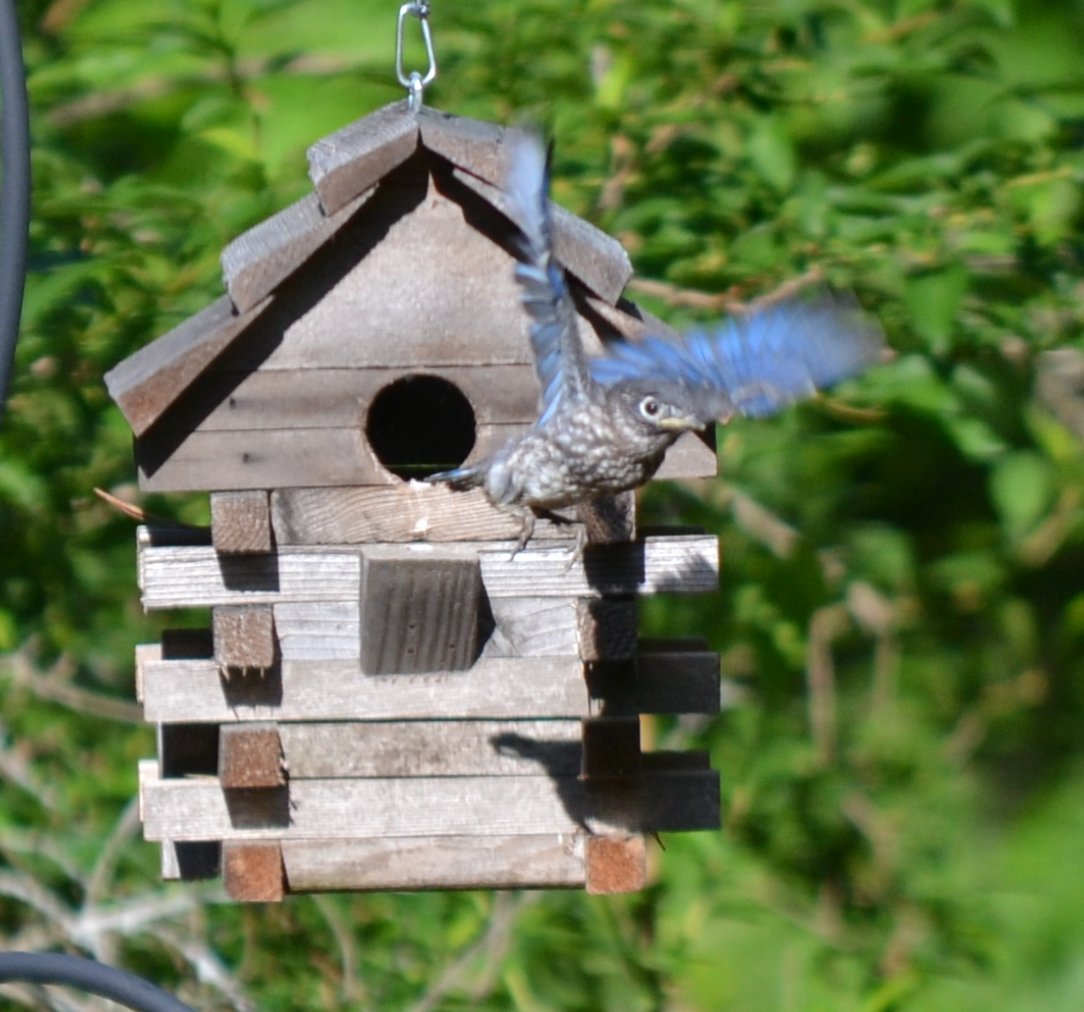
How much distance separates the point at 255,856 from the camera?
8.14 ft

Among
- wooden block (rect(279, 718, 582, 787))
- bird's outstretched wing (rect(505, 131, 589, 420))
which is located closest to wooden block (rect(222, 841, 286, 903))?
wooden block (rect(279, 718, 582, 787))

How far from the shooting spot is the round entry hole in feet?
A: 10.1

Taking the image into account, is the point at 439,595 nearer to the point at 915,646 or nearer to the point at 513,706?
the point at 513,706

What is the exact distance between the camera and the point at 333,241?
2.36 m

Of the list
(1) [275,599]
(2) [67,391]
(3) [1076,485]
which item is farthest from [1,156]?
(3) [1076,485]

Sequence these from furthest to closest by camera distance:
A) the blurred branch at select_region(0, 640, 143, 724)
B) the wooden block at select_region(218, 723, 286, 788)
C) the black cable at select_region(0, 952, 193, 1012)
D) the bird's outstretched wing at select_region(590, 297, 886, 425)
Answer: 1. the blurred branch at select_region(0, 640, 143, 724)
2. the wooden block at select_region(218, 723, 286, 788)
3. the bird's outstretched wing at select_region(590, 297, 886, 425)
4. the black cable at select_region(0, 952, 193, 1012)

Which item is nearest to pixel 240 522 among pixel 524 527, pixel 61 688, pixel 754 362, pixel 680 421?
pixel 524 527

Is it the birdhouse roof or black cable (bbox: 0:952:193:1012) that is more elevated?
the birdhouse roof

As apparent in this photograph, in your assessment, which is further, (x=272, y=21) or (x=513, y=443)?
→ (x=272, y=21)

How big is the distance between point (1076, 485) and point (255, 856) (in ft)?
7.51

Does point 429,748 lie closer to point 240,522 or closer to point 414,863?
point 414,863

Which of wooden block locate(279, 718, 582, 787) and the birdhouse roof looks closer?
the birdhouse roof

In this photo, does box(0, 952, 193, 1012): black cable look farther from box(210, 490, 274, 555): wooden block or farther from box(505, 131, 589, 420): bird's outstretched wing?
box(505, 131, 589, 420): bird's outstretched wing

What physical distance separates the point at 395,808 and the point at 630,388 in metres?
0.70
